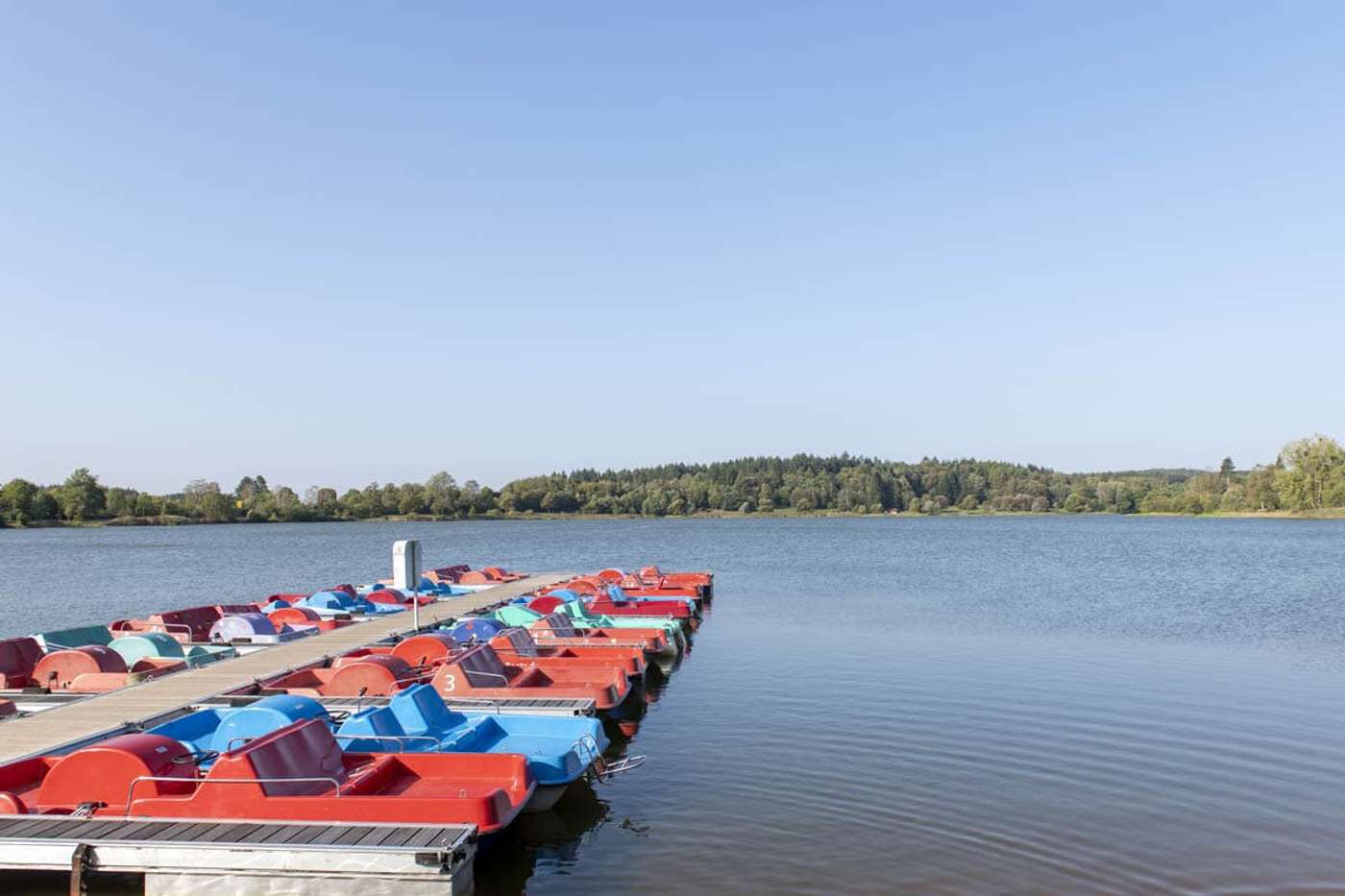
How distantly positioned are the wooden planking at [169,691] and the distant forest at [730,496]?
12872 cm

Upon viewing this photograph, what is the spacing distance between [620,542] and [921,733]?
76.5m

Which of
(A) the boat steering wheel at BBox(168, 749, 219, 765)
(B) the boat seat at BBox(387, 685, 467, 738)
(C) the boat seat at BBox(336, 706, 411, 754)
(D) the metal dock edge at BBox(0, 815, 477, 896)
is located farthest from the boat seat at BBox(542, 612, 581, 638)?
(D) the metal dock edge at BBox(0, 815, 477, 896)

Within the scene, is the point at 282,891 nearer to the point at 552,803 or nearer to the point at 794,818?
the point at 552,803

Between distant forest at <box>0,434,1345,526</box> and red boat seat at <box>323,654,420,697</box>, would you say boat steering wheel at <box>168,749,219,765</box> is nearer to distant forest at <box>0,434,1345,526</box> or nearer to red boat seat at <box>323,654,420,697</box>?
red boat seat at <box>323,654,420,697</box>

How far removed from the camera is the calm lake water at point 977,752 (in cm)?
982

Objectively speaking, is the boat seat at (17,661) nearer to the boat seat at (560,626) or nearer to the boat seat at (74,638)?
the boat seat at (74,638)

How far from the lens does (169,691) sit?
15.2 m

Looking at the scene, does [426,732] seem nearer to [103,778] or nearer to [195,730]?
[195,730]

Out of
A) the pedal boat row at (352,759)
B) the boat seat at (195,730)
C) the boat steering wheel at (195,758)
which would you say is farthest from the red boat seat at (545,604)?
the boat steering wheel at (195,758)

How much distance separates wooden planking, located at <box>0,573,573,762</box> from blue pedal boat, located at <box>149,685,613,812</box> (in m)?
1.63

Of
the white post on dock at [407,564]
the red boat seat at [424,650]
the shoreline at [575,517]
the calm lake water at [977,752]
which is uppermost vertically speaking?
the white post on dock at [407,564]

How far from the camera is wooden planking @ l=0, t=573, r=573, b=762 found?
12.0 meters

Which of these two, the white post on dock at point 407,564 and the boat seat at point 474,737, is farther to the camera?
the white post on dock at point 407,564

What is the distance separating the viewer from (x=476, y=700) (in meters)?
13.8
